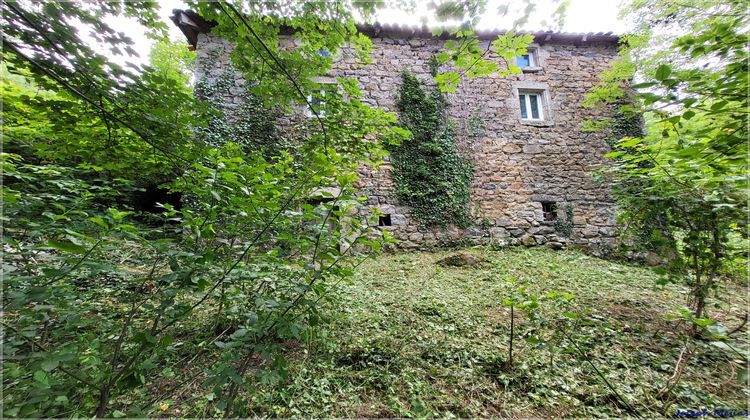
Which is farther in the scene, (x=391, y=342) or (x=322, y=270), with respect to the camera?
(x=391, y=342)

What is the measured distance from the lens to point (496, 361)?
2.01m

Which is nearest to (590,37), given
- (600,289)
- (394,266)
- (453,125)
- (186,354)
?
(453,125)

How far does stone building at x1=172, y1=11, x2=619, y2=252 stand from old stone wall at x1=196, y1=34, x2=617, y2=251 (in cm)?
2

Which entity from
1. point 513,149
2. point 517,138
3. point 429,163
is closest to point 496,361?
point 429,163

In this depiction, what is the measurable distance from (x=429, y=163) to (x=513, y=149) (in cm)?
201

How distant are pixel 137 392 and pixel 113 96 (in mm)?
1869

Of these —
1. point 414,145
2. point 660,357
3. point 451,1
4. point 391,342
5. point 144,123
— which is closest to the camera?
point 451,1

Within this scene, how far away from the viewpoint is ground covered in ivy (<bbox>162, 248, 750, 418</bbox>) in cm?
163

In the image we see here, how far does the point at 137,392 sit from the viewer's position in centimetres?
163

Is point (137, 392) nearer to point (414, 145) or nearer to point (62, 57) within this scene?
point (62, 57)

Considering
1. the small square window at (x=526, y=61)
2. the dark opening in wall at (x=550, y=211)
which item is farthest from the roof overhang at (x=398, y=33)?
the dark opening in wall at (x=550, y=211)

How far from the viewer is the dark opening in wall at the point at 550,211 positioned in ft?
18.7

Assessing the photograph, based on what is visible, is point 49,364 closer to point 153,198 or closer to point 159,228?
point 159,228

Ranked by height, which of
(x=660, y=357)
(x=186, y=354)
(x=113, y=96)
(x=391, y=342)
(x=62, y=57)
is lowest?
(x=660, y=357)
